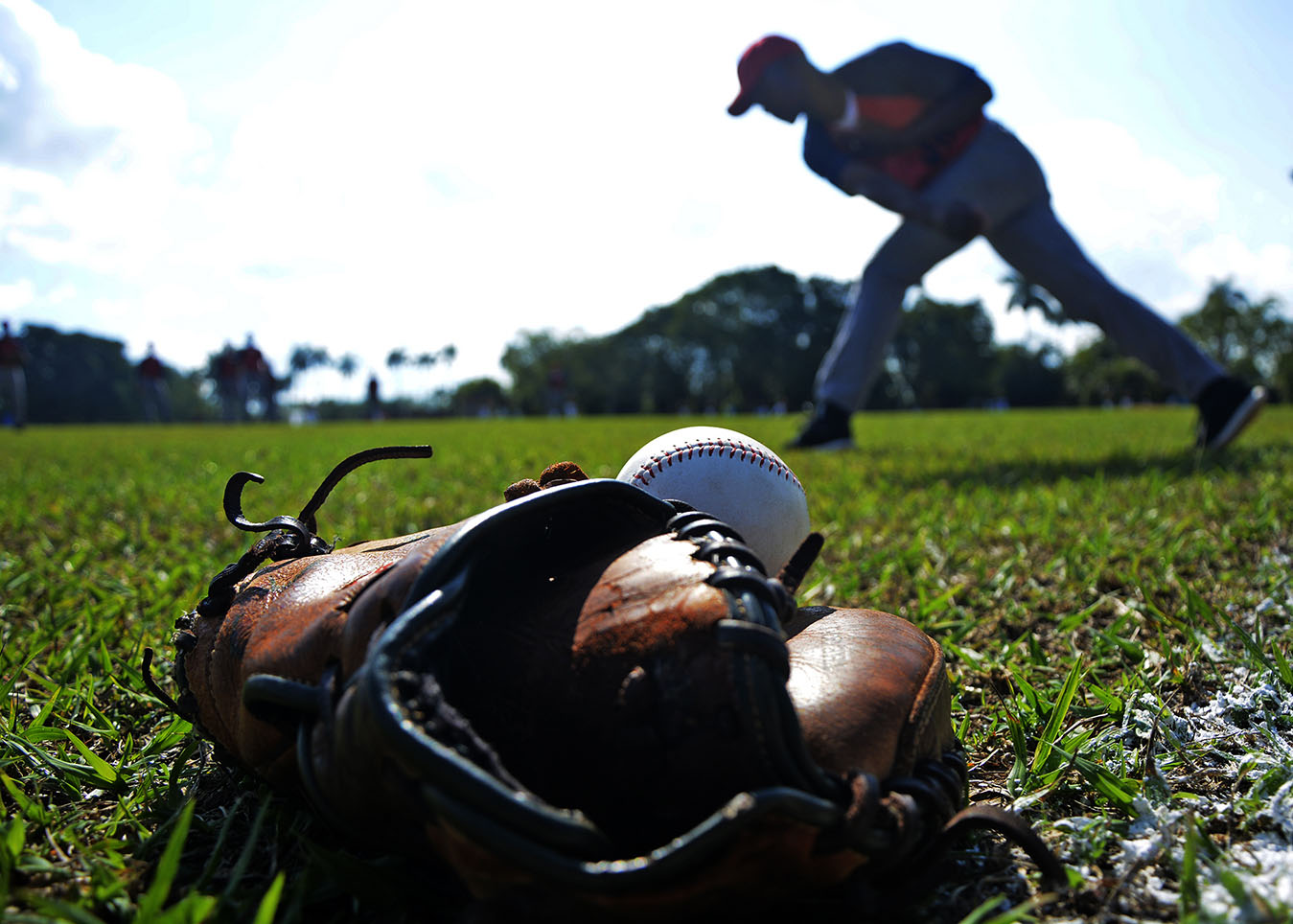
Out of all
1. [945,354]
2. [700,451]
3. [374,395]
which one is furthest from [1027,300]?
[700,451]

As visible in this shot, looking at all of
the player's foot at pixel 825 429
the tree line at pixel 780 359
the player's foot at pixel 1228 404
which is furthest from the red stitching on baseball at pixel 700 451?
the tree line at pixel 780 359

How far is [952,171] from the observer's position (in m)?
4.71

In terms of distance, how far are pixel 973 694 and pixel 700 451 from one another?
780 mm

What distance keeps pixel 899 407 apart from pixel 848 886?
209ft

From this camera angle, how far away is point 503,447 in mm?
8070

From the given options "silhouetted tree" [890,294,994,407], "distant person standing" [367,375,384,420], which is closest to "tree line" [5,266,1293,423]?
"silhouetted tree" [890,294,994,407]

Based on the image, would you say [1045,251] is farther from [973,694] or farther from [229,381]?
[229,381]

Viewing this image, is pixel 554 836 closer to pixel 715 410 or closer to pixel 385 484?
pixel 385 484

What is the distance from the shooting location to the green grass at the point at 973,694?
3.23 ft

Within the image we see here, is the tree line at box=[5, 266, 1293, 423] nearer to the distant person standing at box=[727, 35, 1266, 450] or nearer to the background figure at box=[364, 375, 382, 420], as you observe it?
the background figure at box=[364, 375, 382, 420]

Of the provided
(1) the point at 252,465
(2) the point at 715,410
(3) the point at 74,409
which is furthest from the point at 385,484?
(3) the point at 74,409

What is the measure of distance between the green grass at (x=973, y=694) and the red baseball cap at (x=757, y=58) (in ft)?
8.04

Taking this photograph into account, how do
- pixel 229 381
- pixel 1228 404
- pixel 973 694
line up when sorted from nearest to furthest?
1. pixel 973 694
2. pixel 1228 404
3. pixel 229 381

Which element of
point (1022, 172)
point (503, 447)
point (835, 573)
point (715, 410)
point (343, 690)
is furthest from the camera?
point (715, 410)
